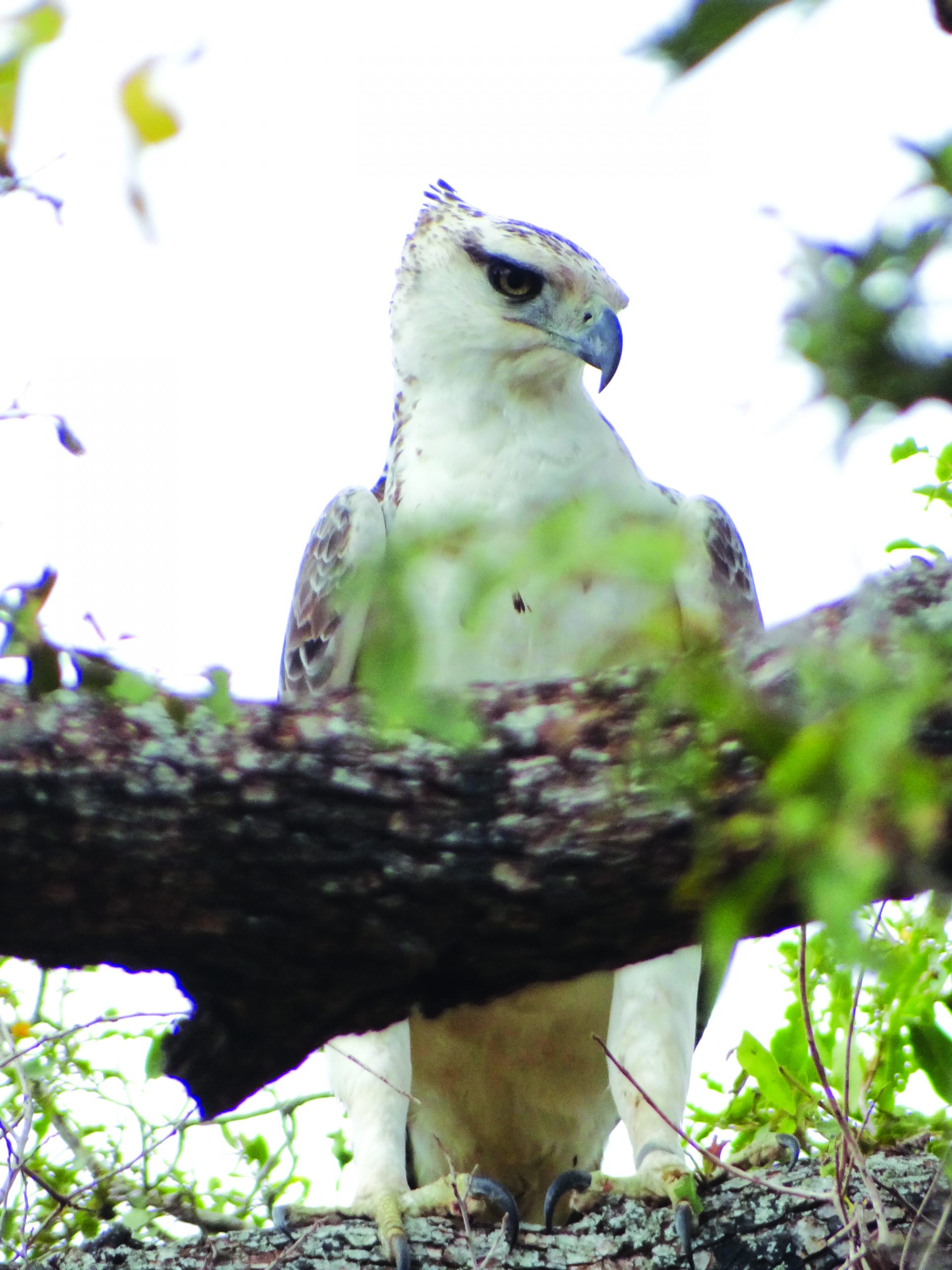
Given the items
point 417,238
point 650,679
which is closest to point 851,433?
point 650,679

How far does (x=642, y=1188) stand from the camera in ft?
10.1

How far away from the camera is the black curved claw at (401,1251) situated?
271cm

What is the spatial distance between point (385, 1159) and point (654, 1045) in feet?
2.23

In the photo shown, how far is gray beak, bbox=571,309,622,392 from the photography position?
4078 millimetres

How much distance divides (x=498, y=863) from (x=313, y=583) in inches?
79.1

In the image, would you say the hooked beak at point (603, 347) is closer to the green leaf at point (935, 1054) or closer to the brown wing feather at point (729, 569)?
the brown wing feather at point (729, 569)

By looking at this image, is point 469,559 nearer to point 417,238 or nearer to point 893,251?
point 893,251

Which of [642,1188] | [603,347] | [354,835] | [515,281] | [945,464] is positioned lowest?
[642,1188]

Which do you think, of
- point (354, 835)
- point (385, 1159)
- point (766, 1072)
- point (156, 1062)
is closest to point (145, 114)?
point (354, 835)

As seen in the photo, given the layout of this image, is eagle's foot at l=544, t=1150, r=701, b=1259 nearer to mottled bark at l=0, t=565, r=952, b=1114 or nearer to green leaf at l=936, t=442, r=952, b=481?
mottled bark at l=0, t=565, r=952, b=1114

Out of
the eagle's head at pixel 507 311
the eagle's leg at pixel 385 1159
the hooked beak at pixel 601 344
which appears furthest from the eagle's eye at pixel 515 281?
the eagle's leg at pixel 385 1159

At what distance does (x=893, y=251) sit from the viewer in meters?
0.92

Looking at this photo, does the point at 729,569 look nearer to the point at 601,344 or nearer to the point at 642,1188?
the point at 601,344

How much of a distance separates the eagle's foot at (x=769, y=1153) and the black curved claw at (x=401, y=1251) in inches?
28.6
